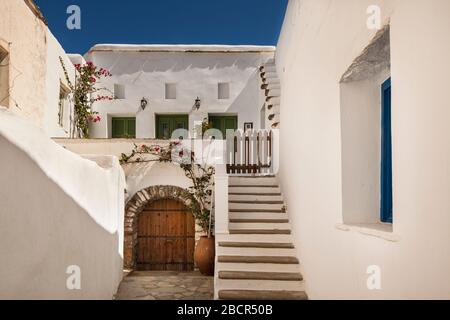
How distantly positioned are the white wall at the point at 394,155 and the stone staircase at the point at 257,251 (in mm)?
362

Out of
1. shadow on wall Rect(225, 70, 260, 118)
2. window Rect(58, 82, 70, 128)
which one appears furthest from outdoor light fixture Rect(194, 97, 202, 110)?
window Rect(58, 82, 70, 128)

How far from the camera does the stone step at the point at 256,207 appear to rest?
707 cm

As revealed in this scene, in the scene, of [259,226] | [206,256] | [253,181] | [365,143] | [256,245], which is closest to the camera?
[365,143]

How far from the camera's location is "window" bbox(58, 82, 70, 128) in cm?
946

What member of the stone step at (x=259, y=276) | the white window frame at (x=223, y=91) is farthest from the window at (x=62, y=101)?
the stone step at (x=259, y=276)

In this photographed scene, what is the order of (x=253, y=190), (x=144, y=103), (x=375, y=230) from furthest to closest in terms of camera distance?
(x=144, y=103), (x=253, y=190), (x=375, y=230)

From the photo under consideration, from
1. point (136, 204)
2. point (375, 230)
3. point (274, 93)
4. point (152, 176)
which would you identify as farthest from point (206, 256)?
point (375, 230)

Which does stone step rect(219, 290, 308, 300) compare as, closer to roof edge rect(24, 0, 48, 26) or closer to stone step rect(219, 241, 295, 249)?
stone step rect(219, 241, 295, 249)

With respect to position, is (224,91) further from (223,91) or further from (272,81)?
(272,81)

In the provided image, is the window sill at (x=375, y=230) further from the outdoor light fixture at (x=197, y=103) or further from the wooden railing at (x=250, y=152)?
the outdoor light fixture at (x=197, y=103)

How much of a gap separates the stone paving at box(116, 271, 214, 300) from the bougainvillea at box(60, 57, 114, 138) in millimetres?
5069

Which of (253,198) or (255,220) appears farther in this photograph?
(253,198)

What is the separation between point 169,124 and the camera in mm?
12234

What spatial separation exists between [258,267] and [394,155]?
3.61 m
